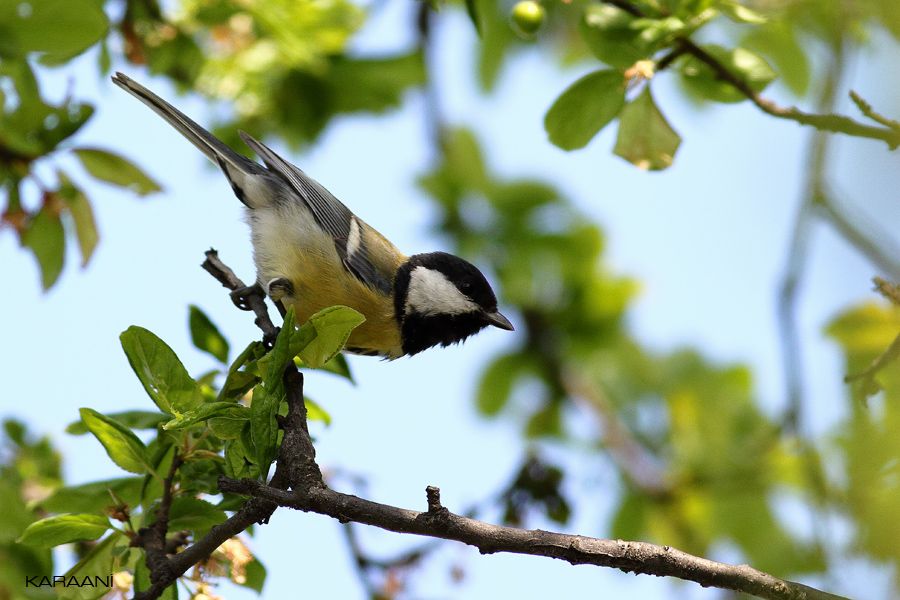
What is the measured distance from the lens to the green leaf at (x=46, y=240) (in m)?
3.34

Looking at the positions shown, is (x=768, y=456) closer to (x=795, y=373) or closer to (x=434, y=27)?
(x=795, y=373)

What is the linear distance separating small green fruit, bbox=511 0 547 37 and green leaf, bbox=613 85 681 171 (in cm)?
41

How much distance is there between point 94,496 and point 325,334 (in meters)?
0.92

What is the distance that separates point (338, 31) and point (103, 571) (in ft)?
9.33

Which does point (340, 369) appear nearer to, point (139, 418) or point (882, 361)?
point (139, 418)

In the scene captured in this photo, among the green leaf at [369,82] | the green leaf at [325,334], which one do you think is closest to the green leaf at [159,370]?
the green leaf at [325,334]

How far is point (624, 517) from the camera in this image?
4914mm

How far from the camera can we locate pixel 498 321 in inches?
171

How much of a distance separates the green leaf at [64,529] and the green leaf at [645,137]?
1.85 metres

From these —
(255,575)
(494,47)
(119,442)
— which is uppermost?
(494,47)

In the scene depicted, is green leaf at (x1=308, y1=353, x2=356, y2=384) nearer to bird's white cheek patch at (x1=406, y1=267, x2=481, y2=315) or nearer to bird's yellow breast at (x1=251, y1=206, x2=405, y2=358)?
bird's yellow breast at (x1=251, y1=206, x2=405, y2=358)

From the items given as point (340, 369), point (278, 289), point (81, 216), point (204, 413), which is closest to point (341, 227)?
point (278, 289)

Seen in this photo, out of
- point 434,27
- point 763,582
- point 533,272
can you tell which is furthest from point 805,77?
point 763,582

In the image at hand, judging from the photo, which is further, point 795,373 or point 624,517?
point 624,517
